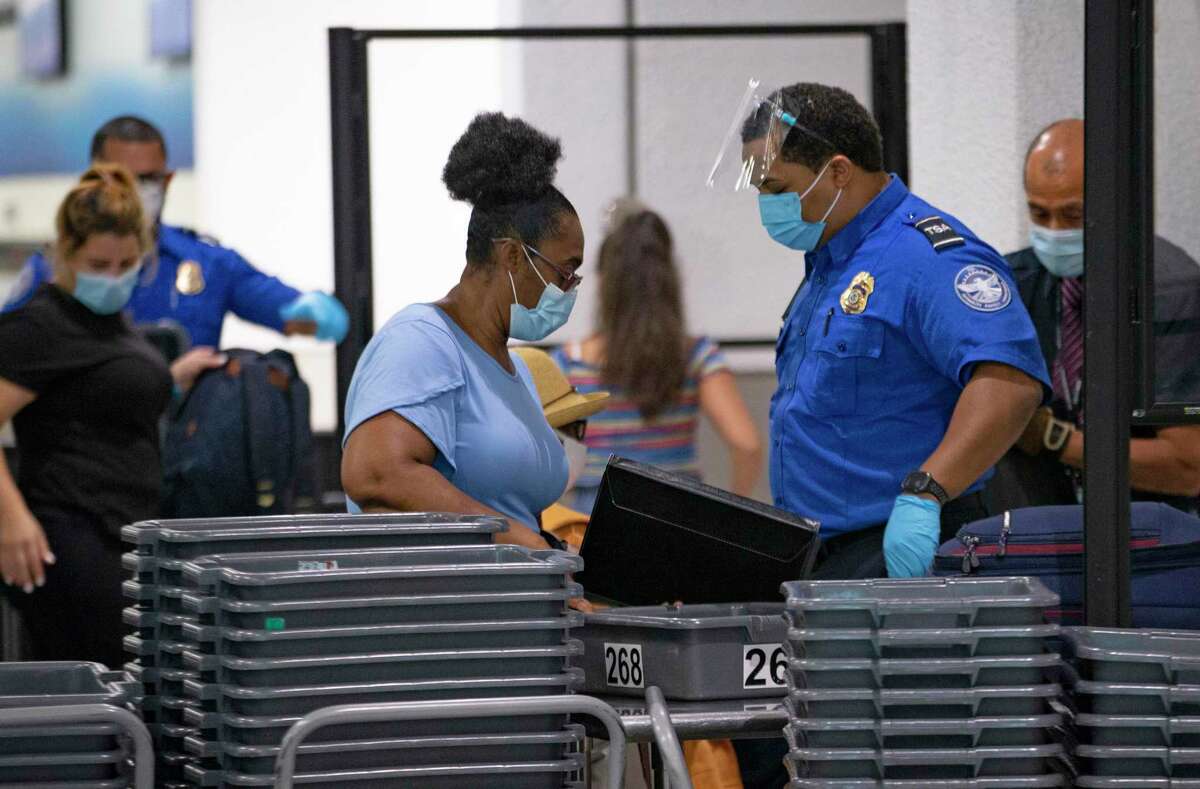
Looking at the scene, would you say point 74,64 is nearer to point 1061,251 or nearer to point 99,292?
point 99,292

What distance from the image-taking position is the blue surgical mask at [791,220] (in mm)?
3008

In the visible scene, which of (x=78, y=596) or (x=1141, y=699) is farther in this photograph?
(x=78, y=596)

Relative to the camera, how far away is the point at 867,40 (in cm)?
484

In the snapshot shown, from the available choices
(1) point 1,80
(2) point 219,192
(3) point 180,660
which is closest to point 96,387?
(3) point 180,660

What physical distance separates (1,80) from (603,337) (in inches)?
141

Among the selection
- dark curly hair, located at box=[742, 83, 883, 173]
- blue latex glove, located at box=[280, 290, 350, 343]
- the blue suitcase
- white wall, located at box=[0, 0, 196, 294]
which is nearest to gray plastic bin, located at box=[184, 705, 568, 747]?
the blue suitcase

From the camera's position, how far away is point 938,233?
114 inches

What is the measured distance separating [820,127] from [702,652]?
1.15 m

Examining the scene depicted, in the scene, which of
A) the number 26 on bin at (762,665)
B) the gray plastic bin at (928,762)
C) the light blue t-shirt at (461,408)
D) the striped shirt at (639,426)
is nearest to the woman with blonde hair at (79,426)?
the striped shirt at (639,426)

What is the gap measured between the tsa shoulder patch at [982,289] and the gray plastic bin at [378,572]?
3.41ft

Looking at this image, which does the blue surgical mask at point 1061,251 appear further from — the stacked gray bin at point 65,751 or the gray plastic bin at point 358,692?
the stacked gray bin at point 65,751

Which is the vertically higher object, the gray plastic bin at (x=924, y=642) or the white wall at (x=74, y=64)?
the white wall at (x=74, y=64)

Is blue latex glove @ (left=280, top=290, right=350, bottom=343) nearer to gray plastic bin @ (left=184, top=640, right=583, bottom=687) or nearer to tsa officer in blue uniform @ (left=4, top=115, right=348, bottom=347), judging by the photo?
tsa officer in blue uniform @ (left=4, top=115, right=348, bottom=347)

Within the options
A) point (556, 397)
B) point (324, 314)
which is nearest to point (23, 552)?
point (324, 314)
